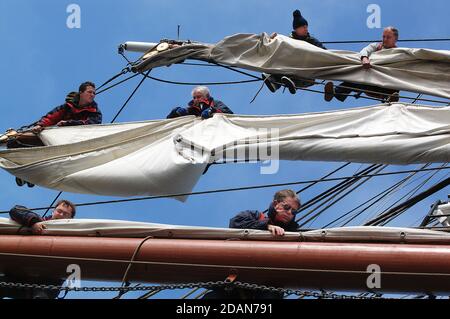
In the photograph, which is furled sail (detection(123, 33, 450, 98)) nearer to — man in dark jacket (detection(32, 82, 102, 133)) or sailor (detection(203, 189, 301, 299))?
man in dark jacket (detection(32, 82, 102, 133))

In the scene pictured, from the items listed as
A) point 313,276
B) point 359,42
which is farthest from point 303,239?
point 359,42

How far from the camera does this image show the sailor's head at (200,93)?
9.48 m

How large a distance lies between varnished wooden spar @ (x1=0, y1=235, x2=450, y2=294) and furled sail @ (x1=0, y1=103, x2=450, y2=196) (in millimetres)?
1182

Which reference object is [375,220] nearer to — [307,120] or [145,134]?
[307,120]

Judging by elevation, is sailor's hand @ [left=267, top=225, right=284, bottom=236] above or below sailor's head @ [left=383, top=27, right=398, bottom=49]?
below

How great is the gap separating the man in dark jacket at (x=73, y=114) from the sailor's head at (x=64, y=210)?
1.88 m

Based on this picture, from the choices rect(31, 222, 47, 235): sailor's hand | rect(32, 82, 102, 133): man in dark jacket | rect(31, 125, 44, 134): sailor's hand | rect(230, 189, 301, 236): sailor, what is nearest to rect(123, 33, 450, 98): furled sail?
rect(32, 82, 102, 133): man in dark jacket

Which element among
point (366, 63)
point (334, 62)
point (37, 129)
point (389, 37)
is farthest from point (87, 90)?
point (389, 37)

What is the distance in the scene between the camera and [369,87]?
998 cm

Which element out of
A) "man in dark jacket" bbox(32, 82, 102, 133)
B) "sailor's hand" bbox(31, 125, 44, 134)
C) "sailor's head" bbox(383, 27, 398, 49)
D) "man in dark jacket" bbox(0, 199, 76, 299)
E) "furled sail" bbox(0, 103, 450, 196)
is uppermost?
"sailor's head" bbox(383, 27, 398, 49)

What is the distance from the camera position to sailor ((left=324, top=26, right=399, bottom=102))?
9.79 m

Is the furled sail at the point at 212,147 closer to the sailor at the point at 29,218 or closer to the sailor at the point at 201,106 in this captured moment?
the sailor at the point at 201,106

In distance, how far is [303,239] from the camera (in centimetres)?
724

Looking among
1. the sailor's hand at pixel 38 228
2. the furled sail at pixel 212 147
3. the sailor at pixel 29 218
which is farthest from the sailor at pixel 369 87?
the sailor's hand at pixel 38 228
